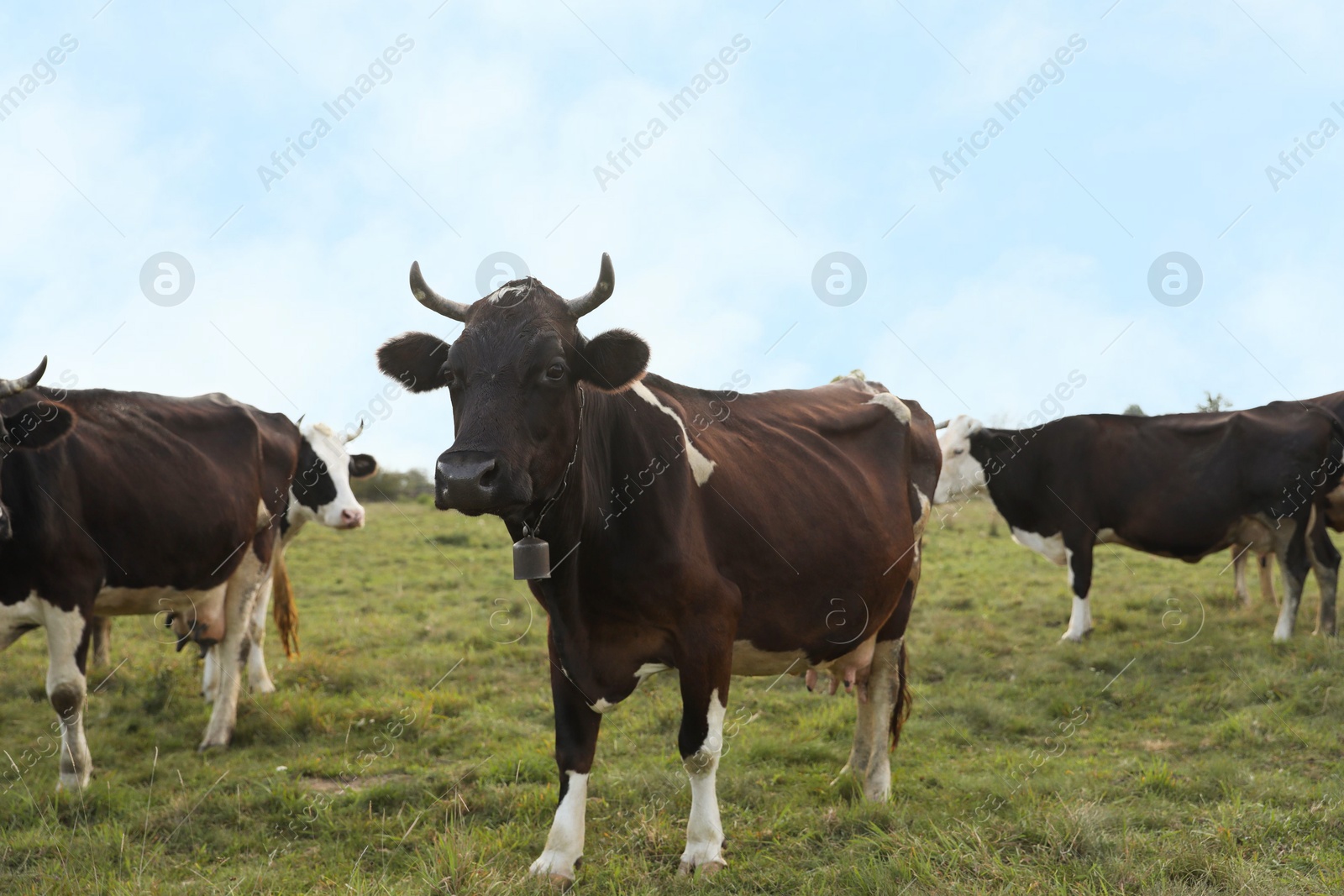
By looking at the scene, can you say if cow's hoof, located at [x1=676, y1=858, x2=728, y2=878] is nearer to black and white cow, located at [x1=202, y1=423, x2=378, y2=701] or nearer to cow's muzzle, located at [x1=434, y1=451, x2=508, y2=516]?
cow's muzzle, located at [x1=434, y1=451, x2=508, y2=516]

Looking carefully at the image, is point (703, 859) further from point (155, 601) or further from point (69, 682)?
point (155, 601)

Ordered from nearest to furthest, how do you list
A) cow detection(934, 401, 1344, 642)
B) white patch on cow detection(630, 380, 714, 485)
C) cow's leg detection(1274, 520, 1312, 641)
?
white patch on cow detection(630, 380, 714, 485)
cow's leg detection(1274, 520, 1312, 641)
cow detection(934, 401, 1344, 642)

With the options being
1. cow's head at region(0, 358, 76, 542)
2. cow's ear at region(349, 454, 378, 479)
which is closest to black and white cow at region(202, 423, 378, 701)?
cow's ear at region(349, 454, 378, 479)

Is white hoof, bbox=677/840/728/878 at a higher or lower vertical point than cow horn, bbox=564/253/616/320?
lower

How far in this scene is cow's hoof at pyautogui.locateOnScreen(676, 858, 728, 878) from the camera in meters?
4.33

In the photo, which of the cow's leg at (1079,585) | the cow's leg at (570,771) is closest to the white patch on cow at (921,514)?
the cow's leg at (570,771)

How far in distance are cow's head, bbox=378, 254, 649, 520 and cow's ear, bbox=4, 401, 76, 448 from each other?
3.11m

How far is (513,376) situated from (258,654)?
6229 millimetres

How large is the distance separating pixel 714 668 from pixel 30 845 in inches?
139

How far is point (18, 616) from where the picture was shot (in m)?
5.96

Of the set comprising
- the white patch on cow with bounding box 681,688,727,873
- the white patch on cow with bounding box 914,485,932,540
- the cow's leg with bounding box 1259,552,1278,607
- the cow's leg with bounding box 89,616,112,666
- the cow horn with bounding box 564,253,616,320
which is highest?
the cow's leg with bounding box 1259,552,1278,607

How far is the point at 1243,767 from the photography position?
5.84 m

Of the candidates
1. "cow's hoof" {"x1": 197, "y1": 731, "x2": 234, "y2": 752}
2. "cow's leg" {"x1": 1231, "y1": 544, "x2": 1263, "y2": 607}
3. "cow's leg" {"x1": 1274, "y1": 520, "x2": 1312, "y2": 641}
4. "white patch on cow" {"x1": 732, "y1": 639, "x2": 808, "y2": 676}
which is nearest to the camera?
"white patch on cow" {"x1": 732, "y1": 639, "x2": 808, "y2": 676}

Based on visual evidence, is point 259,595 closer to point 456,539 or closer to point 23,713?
point 23,713
